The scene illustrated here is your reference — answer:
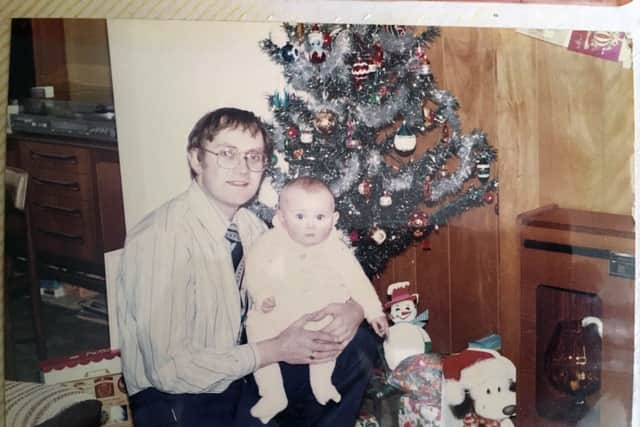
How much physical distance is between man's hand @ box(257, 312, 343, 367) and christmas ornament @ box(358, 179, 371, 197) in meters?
0.26

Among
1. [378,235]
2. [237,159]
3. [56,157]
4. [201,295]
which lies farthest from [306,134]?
[56,157]

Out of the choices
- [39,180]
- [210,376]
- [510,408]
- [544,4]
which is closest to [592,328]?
[510,408]

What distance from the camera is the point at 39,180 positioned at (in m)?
1.25

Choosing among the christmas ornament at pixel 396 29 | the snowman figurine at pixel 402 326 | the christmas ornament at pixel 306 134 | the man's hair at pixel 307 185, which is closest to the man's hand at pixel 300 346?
the snowman figurine at pixel 402 326

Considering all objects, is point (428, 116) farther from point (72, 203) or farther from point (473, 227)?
point (72, 203)

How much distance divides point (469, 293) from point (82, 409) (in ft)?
2.68

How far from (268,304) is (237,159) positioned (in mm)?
291

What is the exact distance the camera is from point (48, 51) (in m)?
1.23

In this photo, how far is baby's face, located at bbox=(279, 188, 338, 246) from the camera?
1302 millimetres

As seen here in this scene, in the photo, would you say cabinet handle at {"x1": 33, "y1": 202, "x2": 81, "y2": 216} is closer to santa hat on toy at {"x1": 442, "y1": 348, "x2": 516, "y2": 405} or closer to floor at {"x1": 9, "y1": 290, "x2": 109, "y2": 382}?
floor at {"x1": 9, "y1": 290, "x2": 109, "y2": 382}

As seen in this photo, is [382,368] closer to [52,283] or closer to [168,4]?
[52,283]

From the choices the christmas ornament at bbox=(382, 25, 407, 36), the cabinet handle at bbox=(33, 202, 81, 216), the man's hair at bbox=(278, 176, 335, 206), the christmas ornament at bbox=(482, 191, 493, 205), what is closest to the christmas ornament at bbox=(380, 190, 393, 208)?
the man's hair at bbox=(278, 176, 335, 206)

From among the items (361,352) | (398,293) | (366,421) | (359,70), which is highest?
(359,70)

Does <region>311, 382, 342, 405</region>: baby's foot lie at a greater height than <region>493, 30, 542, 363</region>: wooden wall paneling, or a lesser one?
lesser
